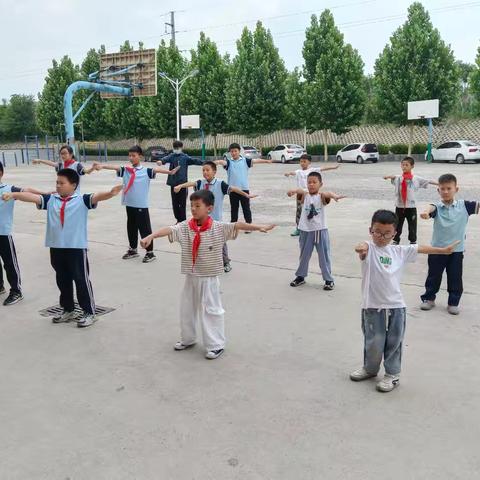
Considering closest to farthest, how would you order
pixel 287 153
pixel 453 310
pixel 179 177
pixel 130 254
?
pixel 453 310, pixel 130 254, pixel 179 177, pixel 287 153

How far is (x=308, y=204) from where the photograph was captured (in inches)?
245

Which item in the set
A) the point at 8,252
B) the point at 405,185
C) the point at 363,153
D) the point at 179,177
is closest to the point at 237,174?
the point at 179,177

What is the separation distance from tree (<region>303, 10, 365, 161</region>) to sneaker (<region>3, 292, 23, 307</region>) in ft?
107

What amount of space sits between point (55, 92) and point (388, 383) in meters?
52.4

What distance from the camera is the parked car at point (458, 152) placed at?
96.3ft

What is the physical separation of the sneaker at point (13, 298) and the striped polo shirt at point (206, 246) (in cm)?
252

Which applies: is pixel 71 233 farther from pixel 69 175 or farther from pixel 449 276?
pixel 449 276

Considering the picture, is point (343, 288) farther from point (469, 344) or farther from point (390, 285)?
point (390, 285)

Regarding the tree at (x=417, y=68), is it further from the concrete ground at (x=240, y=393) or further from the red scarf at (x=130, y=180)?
the concrete ground at (x=240, y=393)

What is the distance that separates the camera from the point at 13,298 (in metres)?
5.93

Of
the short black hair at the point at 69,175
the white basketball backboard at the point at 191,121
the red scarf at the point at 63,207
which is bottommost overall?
the red scarf at the point at 63,207

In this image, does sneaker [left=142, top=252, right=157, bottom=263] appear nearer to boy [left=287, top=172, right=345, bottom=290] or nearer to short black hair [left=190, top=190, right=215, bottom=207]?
boy [left=287, top=172, right=345, bottom=290]

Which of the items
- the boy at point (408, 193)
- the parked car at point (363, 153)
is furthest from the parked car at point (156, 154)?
the boy at point (408, 193)

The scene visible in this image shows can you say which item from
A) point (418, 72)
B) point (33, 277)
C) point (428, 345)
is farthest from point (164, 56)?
point (428, 345)
